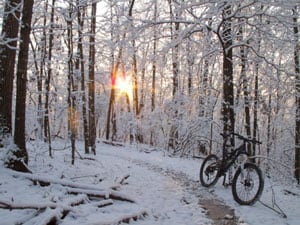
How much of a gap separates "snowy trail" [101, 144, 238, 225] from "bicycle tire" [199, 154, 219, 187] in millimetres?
217

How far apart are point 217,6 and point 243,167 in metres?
3.69

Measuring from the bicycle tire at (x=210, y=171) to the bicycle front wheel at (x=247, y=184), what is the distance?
1.30 meters

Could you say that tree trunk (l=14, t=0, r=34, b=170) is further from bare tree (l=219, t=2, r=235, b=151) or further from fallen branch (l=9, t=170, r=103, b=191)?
bare tree (l=219, t=2, r=235, b=151)

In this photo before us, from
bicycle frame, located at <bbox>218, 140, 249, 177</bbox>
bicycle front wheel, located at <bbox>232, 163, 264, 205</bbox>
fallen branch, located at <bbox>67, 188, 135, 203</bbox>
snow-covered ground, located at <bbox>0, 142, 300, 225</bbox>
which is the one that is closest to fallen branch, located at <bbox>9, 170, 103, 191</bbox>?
snow-covered ground, located at <bbox>0, 142, 300, 225</bbox>

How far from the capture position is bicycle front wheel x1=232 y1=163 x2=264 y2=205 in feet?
21.6

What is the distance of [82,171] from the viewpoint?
9.22 metres

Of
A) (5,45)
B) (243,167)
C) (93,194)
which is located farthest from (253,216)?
(5,45)

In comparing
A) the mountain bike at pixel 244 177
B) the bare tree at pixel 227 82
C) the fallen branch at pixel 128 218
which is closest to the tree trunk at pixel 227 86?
the bare tree at pixel 227 82

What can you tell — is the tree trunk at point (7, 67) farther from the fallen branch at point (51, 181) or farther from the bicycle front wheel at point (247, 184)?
the bicycle front wheel at point (247, 184)

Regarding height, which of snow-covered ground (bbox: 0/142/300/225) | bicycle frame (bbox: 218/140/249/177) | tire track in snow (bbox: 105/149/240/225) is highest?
bicycle frame (bbox: 218/140/249/177)

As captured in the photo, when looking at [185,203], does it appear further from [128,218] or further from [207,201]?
[128,218]

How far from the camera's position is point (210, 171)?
28.0ft

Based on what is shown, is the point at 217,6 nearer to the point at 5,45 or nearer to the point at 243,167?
the point at 243,167

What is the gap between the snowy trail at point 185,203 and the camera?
18.6 feet
